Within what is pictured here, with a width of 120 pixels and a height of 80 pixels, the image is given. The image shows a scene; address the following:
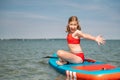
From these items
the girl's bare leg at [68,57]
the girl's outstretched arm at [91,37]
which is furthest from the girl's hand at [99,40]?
the girl's bare leg at [68,57]

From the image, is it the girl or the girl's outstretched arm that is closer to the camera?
the girl's outstretched arm

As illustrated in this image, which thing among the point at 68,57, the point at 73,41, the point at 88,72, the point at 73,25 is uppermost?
the point at 73,25

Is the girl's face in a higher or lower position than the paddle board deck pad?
higher

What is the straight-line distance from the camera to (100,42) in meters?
6.84

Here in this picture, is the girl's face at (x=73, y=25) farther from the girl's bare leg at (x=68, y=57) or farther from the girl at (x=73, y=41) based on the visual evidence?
the girl's bare leg at (x=68, y=57)

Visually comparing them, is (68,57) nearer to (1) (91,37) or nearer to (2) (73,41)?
(2) (73,41)

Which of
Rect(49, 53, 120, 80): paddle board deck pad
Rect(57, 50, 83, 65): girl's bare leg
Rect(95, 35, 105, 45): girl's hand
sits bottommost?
Rect(49, 53, 120, 80): paddle board deck pad

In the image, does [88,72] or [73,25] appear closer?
[88,72]

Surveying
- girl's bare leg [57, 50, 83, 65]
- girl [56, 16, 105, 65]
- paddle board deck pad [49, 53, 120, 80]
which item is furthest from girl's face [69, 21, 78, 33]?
paddle board deck pad [49, 53, 120, 80]

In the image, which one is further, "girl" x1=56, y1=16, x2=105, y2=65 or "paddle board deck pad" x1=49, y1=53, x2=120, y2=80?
"girl" x1=56, y1=16, x2=105, y2=65

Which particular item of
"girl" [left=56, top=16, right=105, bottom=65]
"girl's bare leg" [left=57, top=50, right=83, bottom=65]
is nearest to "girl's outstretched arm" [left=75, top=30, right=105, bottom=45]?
"girl" [left=56, top=16, right=105, bottom=65]

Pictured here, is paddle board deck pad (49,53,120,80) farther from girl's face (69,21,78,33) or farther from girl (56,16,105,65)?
girl's face (69,21,78,33)

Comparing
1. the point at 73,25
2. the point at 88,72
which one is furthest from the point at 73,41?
the point at 88,72

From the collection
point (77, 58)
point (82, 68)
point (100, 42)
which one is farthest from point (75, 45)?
point (100, 42)
